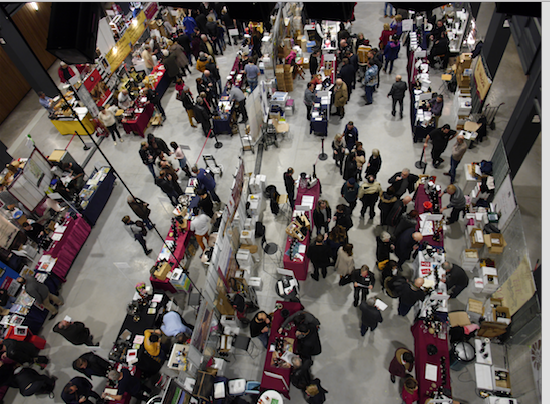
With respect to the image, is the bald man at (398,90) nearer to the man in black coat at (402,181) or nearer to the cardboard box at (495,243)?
the man in black coat at (402,181)

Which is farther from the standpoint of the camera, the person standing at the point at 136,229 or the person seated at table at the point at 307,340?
the person standing at the point at 136,229

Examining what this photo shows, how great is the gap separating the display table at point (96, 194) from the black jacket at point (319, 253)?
20.7ft

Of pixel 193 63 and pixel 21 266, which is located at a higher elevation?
pixel 193 63

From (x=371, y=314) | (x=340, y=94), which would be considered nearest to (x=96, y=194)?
(x=340, y=94)

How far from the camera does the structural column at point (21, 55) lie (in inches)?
460

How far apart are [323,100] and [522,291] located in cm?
740

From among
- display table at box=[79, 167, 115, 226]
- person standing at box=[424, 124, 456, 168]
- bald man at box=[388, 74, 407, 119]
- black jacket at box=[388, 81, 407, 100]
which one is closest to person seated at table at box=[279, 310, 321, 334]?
person standing at box=[424, 124, 456, 168]

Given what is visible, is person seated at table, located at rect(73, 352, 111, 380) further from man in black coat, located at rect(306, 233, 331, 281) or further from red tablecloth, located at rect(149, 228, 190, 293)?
man in black coat, located at rect(306, 233, 331, 281)

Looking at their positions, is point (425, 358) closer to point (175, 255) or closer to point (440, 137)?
point (440, 137)

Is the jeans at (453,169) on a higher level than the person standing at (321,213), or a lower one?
higher

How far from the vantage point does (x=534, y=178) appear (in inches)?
370

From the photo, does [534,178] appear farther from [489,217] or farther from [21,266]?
[21,266]

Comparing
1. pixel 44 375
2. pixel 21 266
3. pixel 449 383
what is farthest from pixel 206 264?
pixel 449 383

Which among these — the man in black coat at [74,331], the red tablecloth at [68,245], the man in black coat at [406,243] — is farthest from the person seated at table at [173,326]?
the man in black coat at [406,243]
